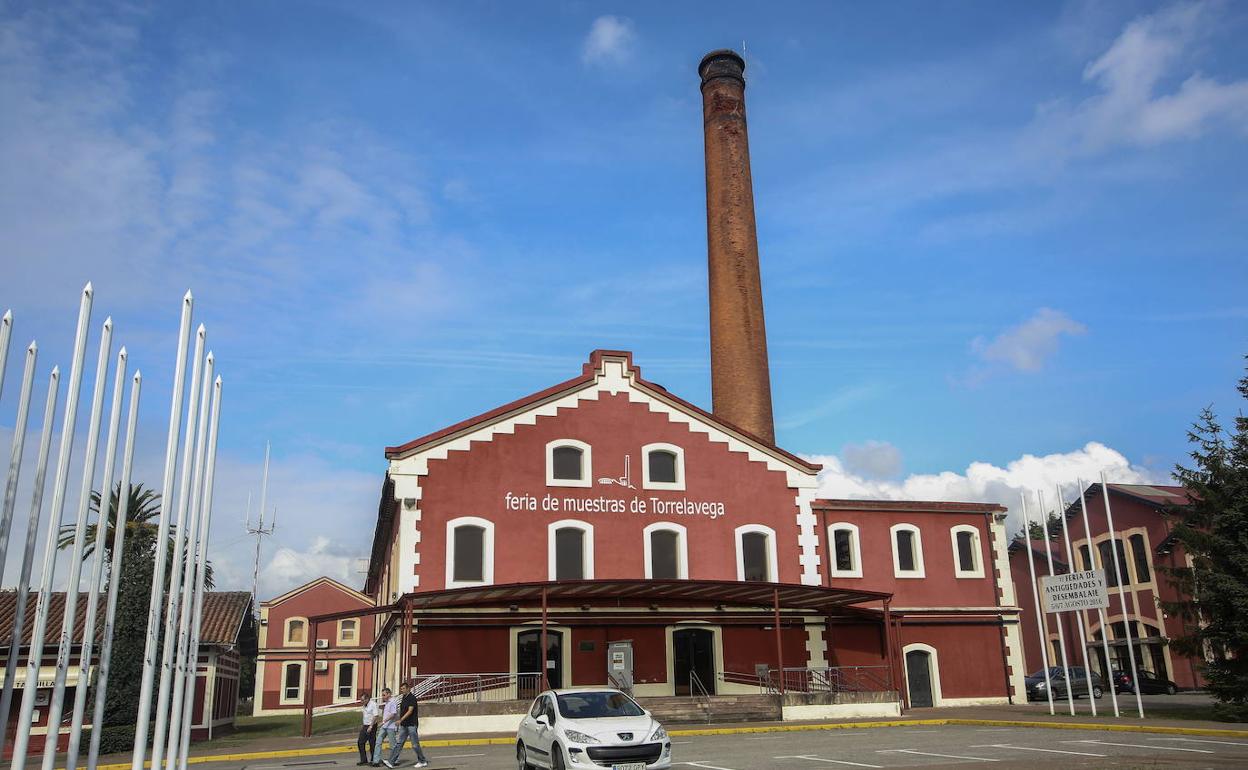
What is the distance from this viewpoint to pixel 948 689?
106 ft

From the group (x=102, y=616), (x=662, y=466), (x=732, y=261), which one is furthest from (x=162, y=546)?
(x=732, y=261)

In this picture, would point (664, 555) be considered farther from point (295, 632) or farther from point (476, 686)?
point (295, 632)

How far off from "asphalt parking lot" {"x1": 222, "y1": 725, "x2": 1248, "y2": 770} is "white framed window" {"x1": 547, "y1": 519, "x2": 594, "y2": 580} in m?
8.02

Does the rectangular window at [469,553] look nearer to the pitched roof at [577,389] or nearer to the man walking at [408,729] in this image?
the pitched roof at [577,389]

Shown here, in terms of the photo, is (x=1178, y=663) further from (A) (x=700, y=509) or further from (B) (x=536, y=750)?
(B) (x=536, y=750)

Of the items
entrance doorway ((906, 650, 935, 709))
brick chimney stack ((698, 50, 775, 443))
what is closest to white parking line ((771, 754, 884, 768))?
entrance doorway ((906, 650, 935, 709))

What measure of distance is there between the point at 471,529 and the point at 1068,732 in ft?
54.7

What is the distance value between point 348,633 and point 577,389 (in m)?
36.4

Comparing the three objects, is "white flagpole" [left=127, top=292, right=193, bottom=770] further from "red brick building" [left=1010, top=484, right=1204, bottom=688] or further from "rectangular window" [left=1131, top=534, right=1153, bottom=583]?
"rectangular window" [left=1131, top=534, right=1153, bottom=583]

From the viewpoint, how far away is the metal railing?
25688 mm

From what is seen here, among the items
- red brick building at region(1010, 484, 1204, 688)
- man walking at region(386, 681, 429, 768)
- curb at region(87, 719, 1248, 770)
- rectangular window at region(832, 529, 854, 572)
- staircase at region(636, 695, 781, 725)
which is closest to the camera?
man walking at region(386, 681, 429, 768)

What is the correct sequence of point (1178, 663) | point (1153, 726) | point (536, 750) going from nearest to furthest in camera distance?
point (536, 750), point (1153, 726), point (1178, 663)

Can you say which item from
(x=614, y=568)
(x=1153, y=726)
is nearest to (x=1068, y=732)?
(x=1153, y=726)

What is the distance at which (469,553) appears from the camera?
93.7ft
